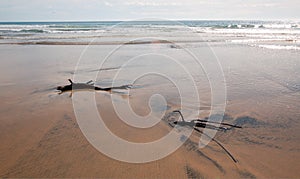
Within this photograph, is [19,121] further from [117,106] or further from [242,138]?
[242,138]

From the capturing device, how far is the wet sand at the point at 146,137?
13.6 feet

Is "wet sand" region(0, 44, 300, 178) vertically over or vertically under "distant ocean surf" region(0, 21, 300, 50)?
under

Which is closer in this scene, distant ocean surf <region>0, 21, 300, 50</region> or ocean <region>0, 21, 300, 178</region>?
ocean <region>0, 21, 300, 178</region>

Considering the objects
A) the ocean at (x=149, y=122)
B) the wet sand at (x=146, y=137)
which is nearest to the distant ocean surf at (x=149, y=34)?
the ocean at (x=149, y=122)

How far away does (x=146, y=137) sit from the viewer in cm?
525

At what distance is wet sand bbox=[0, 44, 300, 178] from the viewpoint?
4.16 metres

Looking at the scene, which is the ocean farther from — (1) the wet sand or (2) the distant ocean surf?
(2) the distant ocean surf

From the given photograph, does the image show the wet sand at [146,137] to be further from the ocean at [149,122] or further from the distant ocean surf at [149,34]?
the distant ocean surf at [149,34]

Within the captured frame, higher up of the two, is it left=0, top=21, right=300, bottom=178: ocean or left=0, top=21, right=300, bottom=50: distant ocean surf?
left=0, top=21, right=300, bottom=50: distant ocean surf

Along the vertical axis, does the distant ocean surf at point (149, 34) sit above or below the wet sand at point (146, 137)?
above

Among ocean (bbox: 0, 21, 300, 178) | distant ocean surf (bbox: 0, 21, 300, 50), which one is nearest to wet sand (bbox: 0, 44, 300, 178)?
ocean (bbox: 0, 21, 300, 178)

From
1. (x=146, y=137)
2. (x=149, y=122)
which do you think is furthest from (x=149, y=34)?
(x=146, y=137)

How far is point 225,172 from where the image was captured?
4117 mm

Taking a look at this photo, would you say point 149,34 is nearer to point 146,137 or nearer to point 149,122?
point 149,122
